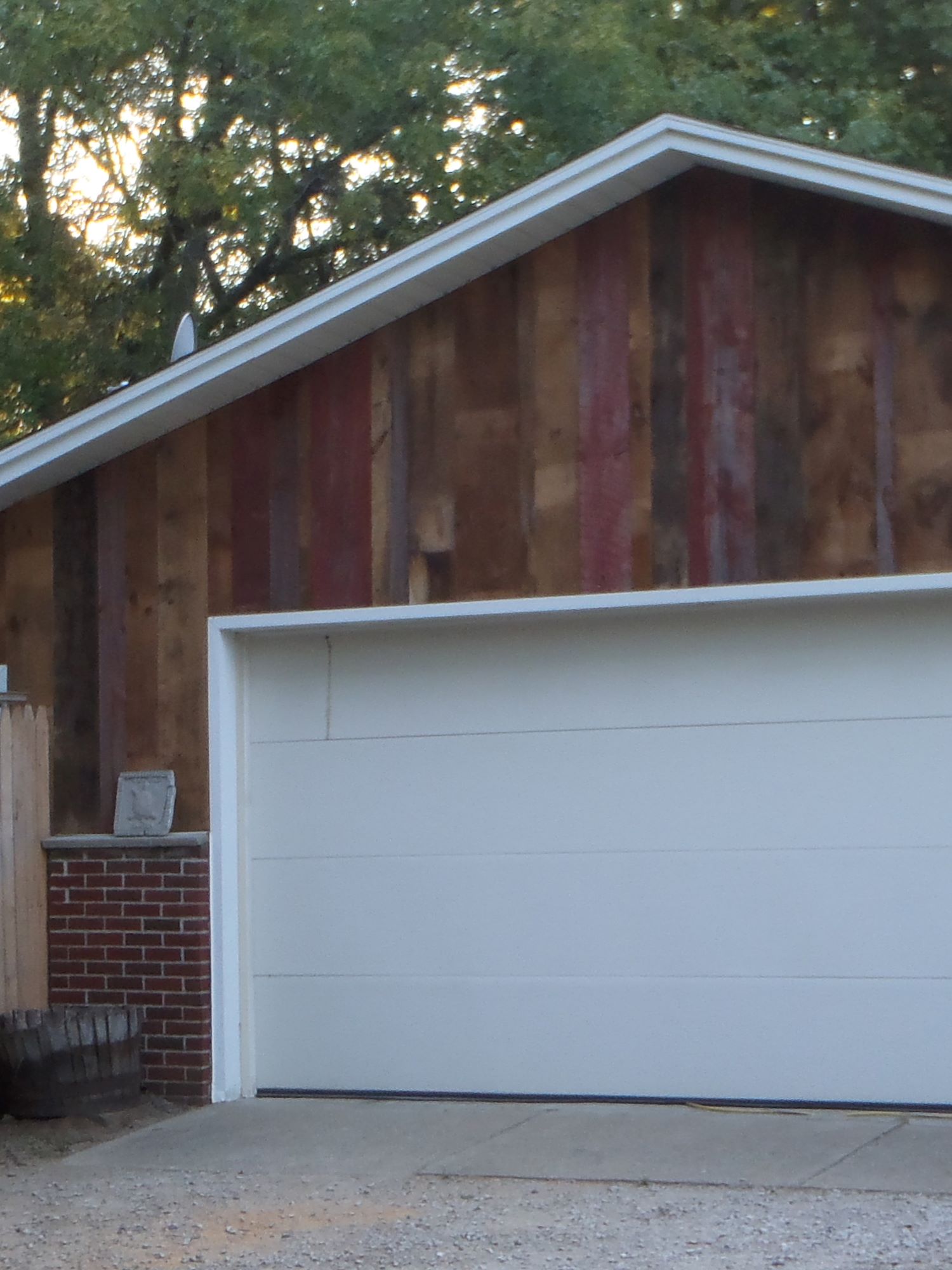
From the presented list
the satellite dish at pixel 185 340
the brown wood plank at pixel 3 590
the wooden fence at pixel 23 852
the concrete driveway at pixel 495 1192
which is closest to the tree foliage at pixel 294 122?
the satellite dish at pixel 185 340

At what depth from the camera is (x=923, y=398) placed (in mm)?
7719

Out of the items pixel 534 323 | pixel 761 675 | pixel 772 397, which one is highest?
pixel 534 323

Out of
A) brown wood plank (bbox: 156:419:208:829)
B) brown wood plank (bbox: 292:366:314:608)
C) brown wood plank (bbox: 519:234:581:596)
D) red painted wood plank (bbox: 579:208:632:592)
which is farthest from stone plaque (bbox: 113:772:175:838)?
red painted wood plank (bbox: 579:208:632:592)

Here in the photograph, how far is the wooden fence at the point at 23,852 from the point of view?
29.1 ft

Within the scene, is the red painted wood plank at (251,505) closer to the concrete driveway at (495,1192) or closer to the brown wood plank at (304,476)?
the brown wood plank at (304,476)

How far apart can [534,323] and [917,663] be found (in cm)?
253

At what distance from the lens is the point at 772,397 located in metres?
8.01

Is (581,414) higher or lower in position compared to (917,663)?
higher

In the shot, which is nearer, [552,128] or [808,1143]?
[808,1143]

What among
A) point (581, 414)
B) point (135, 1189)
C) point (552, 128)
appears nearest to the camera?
point (135, 1189)

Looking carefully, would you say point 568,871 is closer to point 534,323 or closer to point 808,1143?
point 808,1143

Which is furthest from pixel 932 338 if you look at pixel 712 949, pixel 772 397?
pixel 712 949

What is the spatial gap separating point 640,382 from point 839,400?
98 centimetres

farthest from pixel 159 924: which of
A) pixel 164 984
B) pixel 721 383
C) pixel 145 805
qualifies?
pixel 721 383
